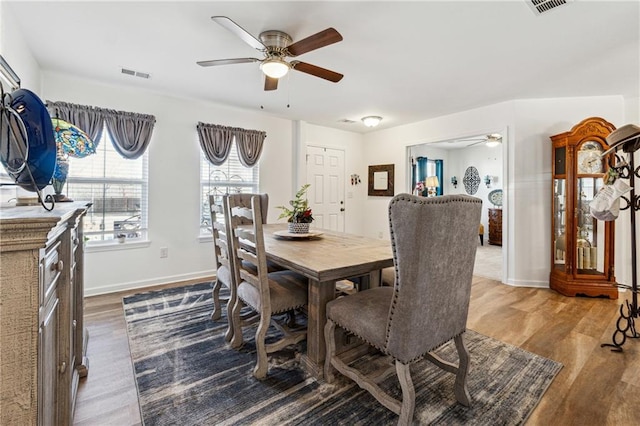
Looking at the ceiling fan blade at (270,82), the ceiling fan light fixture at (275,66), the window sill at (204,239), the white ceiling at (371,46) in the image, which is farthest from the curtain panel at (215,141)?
the ceiling fan light fixture at (275,66)

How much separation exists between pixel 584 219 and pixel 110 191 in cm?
560

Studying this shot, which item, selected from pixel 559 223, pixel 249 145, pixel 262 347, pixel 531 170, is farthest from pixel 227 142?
pixel 559 223

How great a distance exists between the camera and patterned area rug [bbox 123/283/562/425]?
1516 millimetres

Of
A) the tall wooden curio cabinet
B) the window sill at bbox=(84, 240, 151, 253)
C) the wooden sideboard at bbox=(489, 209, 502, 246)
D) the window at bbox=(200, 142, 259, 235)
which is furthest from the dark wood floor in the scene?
the wooden sideboard at bbox=(489, 209, 502, 246)

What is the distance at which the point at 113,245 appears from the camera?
346 cm

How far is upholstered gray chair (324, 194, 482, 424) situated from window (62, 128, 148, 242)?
10.7ft

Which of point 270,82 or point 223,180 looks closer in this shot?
point 270,82

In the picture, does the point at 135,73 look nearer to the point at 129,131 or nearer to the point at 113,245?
the point at 129,131

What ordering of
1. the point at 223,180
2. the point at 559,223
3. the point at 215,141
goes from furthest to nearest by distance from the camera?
1. the point at 223,180
2. the point at 215,141
3. the point at 559,223

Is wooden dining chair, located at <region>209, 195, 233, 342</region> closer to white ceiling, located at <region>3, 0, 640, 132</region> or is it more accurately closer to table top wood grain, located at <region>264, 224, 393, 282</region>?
table top wood grain, located at <region>264, 224, 393, 282</region>

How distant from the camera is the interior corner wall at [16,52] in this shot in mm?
1946

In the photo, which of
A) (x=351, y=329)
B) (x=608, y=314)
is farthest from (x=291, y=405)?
(x=608, y=314)

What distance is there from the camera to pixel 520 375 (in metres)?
1.88

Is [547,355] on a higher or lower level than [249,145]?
lower
